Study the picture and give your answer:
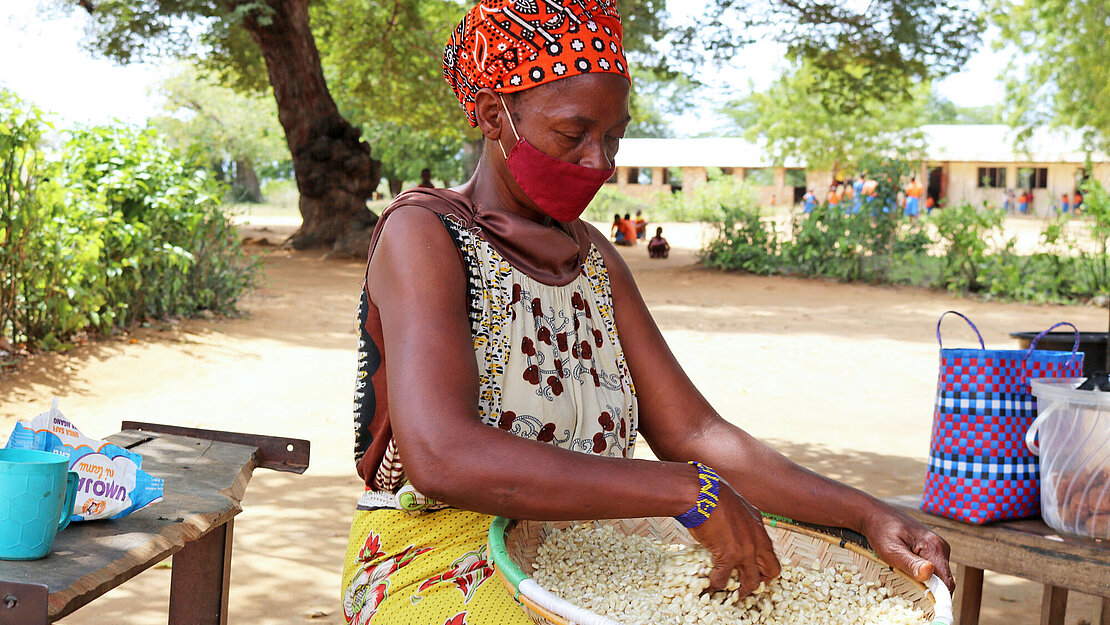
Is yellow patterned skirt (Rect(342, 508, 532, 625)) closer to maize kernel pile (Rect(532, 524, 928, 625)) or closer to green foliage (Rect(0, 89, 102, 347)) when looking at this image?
maize kernel pile (Rect(532, 524, 928, 625))

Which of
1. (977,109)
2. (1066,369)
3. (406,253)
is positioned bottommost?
(1066,369)

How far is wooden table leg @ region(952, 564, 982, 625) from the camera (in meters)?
2.29

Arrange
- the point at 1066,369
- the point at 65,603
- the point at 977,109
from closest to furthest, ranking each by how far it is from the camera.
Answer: the point at 65,603 → the point at 1066,369 → the point at 977,109

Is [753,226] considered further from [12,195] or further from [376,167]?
[12,195]

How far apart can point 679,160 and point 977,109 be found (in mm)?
35241

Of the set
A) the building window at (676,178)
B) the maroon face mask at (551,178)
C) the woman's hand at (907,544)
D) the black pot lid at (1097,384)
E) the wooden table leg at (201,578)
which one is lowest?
the wooden table leg at (201,578)

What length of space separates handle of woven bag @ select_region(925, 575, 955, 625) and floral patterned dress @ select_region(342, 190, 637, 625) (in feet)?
1.92

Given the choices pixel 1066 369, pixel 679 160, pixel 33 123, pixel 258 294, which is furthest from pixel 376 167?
pixel 679 160

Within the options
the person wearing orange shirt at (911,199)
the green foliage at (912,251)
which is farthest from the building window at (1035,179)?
the person wearing orange shirt at (911,199)

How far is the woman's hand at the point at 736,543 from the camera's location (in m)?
1.39

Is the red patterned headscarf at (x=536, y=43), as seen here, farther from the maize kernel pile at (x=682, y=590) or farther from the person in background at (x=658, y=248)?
the person in background at (x=658, y=248)

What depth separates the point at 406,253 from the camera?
158 cm

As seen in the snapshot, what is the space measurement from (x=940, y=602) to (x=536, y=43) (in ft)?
3.28

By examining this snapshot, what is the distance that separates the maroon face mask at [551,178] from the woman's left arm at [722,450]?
28 centimetres
